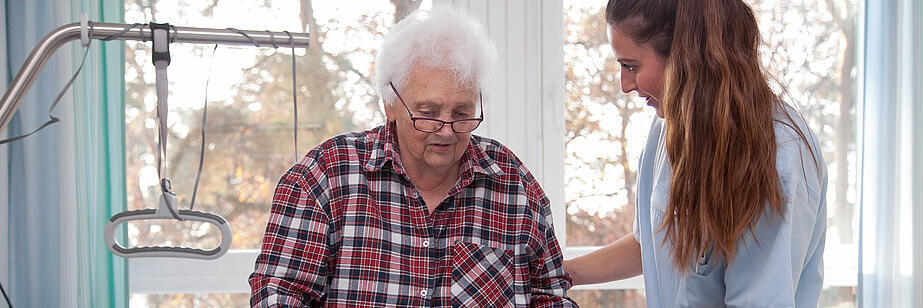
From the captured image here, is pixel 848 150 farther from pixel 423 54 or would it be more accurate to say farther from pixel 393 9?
pixel 423 54

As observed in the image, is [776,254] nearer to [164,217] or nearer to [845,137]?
[164,217]

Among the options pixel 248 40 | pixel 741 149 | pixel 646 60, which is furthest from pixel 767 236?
pixel 248 40

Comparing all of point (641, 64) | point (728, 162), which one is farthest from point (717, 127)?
point (641, 64)

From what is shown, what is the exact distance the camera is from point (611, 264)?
174 cm

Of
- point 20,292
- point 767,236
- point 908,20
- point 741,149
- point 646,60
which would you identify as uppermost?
point 908,20

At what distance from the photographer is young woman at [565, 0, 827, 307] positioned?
1.16 m

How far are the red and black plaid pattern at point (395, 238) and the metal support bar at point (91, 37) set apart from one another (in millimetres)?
257

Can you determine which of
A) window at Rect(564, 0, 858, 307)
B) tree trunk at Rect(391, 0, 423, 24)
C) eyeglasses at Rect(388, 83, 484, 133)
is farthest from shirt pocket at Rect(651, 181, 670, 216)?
tree trunk at Rect(391, 0, 423, 24)

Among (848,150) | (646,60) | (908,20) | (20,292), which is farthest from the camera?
(848,150)

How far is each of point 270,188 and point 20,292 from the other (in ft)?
2.49

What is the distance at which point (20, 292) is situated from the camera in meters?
2.07

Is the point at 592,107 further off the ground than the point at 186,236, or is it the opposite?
the point at 592,107

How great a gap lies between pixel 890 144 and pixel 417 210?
175cm

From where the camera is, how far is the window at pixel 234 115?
2.34 m
